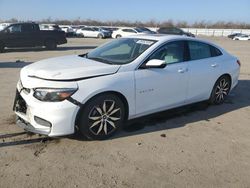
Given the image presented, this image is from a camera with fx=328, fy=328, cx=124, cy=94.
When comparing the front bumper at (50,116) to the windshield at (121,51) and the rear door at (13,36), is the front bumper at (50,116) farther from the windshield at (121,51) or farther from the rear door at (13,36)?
A: the rear door at (13,36)

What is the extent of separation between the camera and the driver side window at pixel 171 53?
222 inches

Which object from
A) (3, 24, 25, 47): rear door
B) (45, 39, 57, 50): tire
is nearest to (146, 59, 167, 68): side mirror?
(3, 24, 25, 47): rear door

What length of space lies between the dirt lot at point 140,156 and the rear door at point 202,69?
1.85 ft

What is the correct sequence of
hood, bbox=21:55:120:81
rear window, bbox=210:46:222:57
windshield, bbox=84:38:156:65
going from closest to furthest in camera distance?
hood, bbox=21:55:120:81
windshield, bbox=84:38:156:65
rear window, bbox=210:46:222:57

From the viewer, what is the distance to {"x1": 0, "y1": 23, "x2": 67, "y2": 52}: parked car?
19375mm

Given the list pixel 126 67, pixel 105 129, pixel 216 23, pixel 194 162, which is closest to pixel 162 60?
pixel 126 67

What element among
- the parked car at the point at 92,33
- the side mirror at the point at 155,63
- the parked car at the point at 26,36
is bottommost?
the parked car at the point at 92,33

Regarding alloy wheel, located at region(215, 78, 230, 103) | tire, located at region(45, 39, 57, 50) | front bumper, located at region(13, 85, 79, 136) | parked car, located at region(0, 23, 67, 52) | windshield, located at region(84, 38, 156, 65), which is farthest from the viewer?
tire, located at region(45, 39, 57, 50)

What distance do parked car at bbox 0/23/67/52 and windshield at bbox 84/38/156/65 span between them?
14.7 meters

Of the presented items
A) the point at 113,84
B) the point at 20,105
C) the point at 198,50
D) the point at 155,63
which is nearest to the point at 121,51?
the point at 155,63

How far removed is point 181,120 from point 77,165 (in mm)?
2517

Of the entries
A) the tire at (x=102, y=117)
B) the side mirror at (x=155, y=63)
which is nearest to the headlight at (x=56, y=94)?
the tire at (x=102, y=117)

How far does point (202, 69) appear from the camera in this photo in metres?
6.31

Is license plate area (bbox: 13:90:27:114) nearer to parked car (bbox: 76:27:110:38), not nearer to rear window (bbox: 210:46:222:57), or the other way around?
rear window (bbox: 210:46:222:57)
